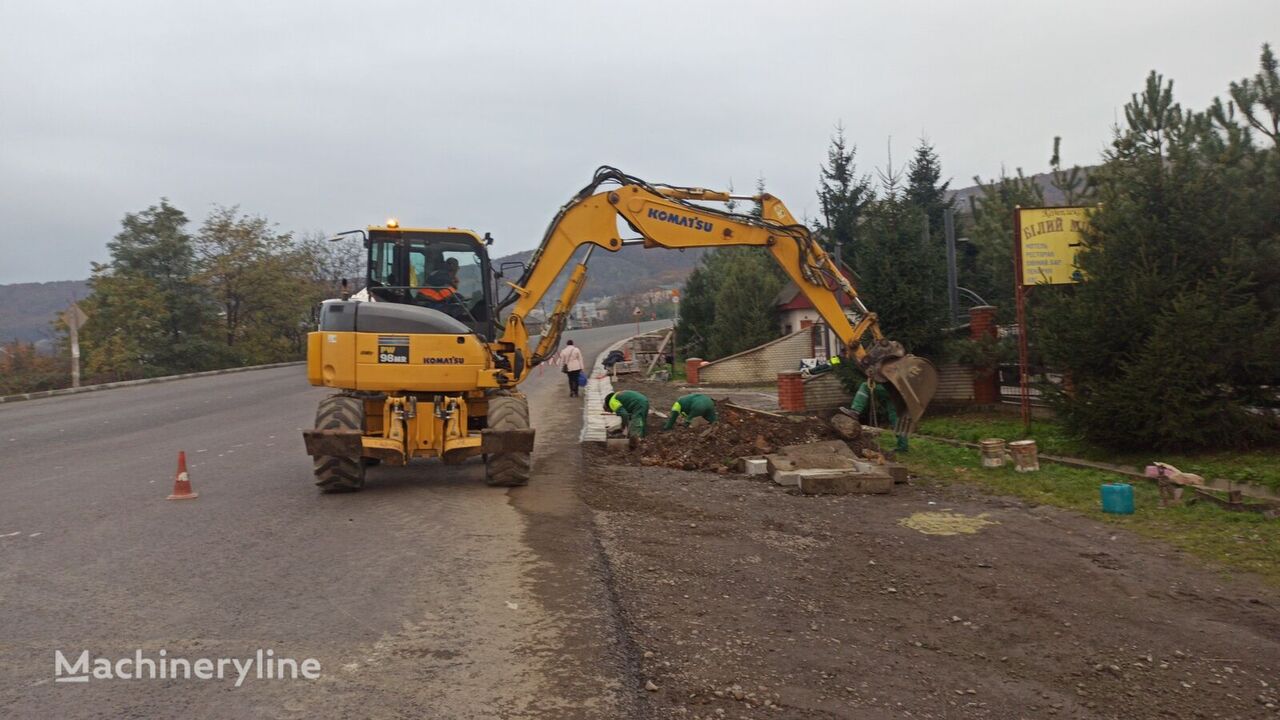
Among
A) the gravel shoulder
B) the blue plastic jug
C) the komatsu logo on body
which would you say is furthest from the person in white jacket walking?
the blue plastic jug

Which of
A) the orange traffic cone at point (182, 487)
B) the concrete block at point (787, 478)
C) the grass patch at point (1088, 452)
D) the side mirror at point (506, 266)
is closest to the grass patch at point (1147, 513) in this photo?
the grass patch at point (1088, 452)

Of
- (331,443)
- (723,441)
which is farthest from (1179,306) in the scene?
(331,443)

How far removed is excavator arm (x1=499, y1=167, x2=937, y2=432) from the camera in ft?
39.5

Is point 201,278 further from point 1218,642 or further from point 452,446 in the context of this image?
point 1218,642

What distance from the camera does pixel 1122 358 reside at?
1113cm

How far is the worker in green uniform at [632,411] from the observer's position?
13578mm

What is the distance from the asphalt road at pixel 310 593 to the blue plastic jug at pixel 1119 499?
5178 mm

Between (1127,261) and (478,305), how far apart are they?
8459 millimetres

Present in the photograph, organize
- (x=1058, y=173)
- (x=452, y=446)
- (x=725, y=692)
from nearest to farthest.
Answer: (x=725, y=692) → (x=452, y=446) → (x=1058, y=173)

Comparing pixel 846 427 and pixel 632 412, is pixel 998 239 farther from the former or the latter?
pixel 632 412

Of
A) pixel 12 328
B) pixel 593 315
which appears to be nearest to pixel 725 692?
pixel 593 315

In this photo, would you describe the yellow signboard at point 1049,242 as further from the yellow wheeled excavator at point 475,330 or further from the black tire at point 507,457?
the black tire at point 507,457

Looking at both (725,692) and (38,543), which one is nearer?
(725,692)

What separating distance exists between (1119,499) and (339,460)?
796 centimetres
